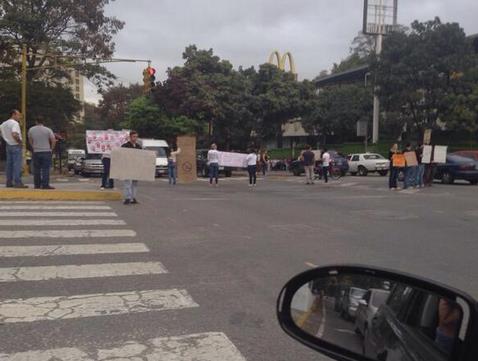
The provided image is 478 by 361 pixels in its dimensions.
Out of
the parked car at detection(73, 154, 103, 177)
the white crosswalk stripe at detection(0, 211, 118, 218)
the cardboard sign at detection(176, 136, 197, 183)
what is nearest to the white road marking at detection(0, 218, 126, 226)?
the white crosswalk stripe at detection(0, 211, 118, 218)

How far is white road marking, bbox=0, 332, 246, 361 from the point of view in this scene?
4.00 metres

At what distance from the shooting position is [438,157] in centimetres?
2306

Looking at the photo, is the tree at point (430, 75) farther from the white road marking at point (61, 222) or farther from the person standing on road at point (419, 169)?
the white road marking at point (61, 222)

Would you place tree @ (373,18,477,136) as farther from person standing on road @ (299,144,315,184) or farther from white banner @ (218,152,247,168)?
person standing on road @ (299,144,315,184)

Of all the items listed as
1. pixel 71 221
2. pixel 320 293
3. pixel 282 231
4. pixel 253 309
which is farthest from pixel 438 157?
pixel 320 293

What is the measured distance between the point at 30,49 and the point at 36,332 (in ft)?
117

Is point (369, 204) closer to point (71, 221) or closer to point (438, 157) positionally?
point (71, 221)

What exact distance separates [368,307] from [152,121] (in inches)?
1834

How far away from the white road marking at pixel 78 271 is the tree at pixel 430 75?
113ft

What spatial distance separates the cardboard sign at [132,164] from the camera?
539 inches

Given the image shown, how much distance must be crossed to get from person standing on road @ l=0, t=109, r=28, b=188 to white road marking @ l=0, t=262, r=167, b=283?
25.8 ft

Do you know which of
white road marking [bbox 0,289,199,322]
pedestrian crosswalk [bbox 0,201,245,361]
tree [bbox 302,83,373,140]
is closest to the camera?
pedestrian crosswalk [bbox 0,201,245,361]

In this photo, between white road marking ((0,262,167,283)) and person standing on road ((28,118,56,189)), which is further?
person standing on road ((28,118,56,189))

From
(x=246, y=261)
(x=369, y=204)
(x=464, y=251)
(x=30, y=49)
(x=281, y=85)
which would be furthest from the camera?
(x=281, y=85)
